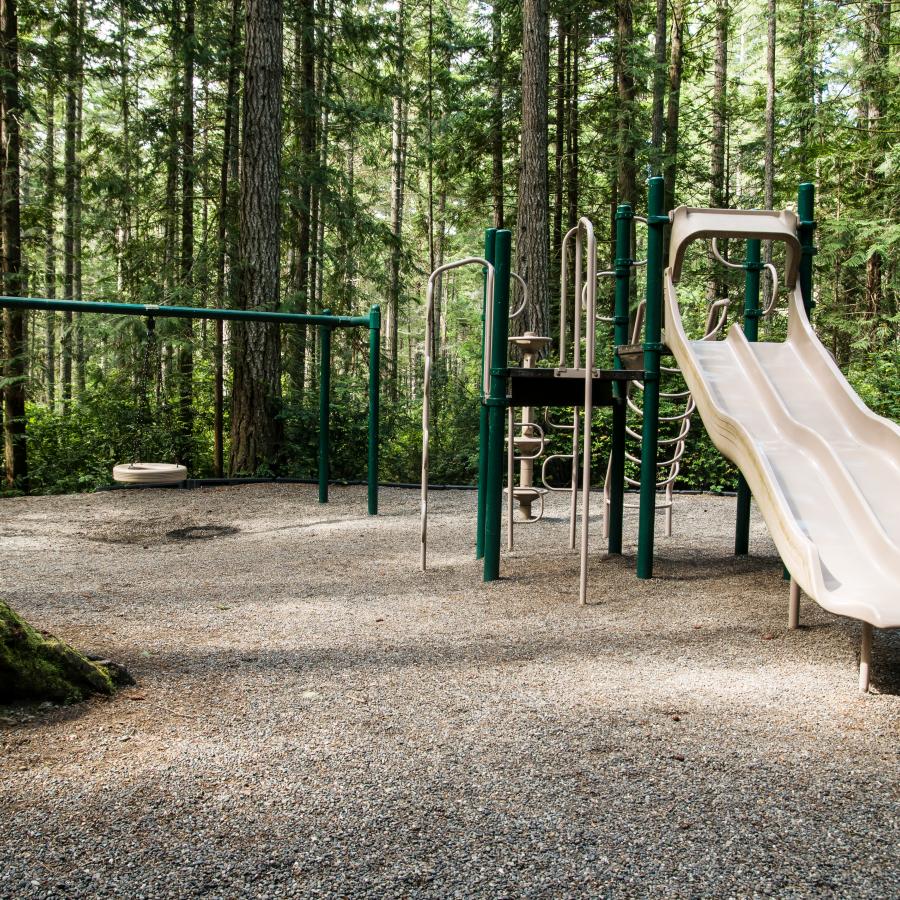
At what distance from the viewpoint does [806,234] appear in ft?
15.3

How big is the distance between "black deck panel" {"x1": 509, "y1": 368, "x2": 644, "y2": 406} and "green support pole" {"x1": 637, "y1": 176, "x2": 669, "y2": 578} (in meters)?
0.13

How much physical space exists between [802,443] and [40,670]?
11.2ft

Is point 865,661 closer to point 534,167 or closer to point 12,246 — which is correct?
point 534,167

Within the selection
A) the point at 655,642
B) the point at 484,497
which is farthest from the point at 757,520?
the point at 655,642

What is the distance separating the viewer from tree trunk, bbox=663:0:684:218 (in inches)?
514

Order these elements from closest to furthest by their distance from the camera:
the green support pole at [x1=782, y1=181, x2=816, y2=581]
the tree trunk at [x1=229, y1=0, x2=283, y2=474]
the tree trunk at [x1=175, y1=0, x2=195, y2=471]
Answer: the green support pole at [x1=782, y1=181, x2=816, y2=581] < the tree trunk at [x1=229, y1=0, x2=283, y2=474] < the tree trunk at [x1=175, y1=0, x2=195, y2=471]

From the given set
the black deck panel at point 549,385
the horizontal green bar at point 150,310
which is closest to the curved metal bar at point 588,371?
the black deck panel at point 549,385

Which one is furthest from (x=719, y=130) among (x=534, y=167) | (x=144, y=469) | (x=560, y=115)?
(x=144, y=469)

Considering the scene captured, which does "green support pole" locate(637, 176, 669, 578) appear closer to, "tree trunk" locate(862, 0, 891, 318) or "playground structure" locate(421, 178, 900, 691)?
"playground structure" locate(421, 178, 900, 691)

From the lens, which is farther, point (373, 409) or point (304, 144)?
point (304, 144)

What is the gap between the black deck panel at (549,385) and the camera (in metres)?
4.48

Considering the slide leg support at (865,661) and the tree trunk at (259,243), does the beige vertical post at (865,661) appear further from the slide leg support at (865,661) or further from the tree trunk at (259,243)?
the tree trunk at (259,243)

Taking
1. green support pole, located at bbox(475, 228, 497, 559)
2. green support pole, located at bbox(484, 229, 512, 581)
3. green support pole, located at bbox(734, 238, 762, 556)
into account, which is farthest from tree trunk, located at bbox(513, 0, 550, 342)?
green support pole, located at bbox(484, 229, 512, 581)

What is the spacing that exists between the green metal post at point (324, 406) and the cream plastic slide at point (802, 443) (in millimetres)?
3503
